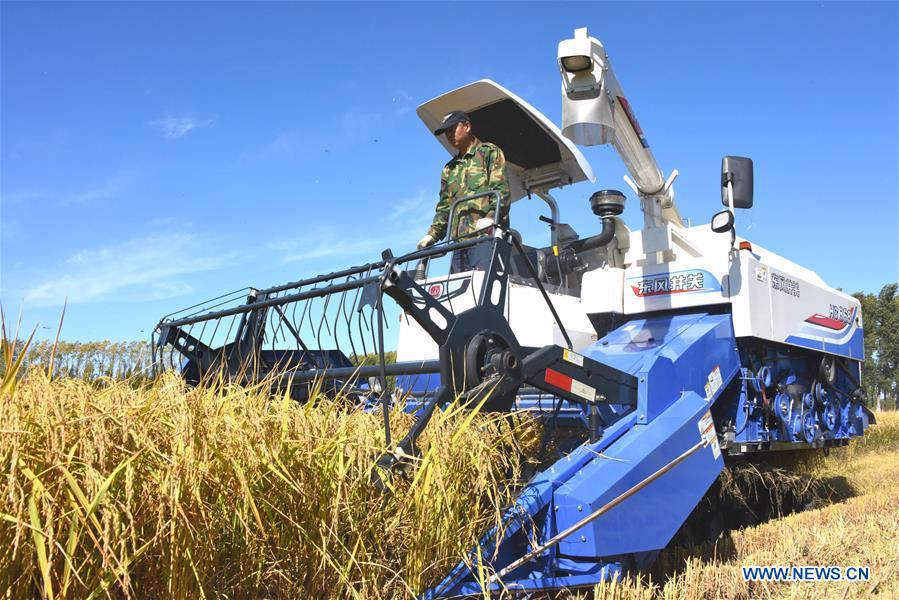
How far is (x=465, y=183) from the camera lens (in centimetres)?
493

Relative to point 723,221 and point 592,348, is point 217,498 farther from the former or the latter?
point 723,221

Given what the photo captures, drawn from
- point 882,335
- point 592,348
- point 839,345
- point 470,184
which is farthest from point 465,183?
point 882,335

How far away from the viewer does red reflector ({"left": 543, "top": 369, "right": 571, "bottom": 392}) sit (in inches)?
133

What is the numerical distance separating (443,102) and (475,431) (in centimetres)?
335

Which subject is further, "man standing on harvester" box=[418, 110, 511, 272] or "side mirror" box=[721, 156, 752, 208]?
"side mirror" box=[721, 156, 752, 208]

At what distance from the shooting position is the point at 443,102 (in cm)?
567

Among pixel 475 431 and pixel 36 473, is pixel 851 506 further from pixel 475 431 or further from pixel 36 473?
pixel 36 473

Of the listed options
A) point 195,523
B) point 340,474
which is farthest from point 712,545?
point 195,523

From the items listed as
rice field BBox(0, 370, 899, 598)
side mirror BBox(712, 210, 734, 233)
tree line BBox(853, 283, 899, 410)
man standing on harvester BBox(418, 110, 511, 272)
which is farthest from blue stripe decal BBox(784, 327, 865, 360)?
tree line BBox(853, 283, 899, 410)

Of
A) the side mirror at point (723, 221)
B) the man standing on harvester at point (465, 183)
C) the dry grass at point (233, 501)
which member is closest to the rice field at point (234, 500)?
the dry grass at point (233, 501)

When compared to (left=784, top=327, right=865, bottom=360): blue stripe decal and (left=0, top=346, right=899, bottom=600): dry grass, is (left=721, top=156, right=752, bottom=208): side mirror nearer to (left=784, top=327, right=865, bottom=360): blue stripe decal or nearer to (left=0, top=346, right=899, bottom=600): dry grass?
(left=784, top=327, right=865, bottom=360): blue stripe decal

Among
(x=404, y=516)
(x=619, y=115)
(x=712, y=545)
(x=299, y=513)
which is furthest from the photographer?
(x=619, y=115)

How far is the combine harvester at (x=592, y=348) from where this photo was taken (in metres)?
3.02

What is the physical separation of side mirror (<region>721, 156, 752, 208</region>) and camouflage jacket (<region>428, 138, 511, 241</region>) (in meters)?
→ 1.53
